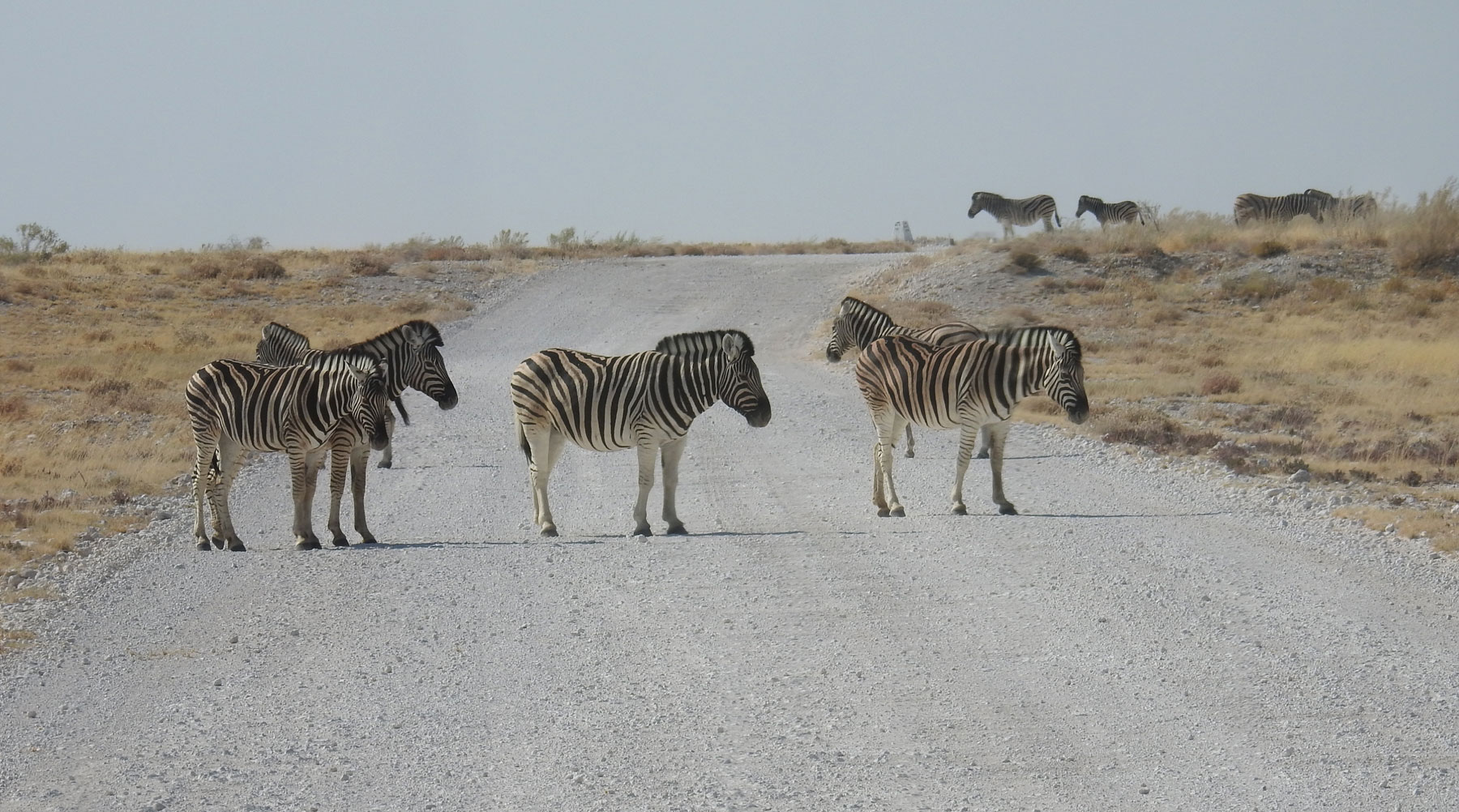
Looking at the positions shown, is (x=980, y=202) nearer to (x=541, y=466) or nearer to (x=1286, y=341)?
(x=1286, y=341)

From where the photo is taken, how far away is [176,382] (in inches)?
Result: 1096

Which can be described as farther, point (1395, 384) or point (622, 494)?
point (1395, 384)

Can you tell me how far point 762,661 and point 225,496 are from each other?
651 centimetres

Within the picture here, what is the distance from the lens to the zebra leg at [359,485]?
13172 millimetres

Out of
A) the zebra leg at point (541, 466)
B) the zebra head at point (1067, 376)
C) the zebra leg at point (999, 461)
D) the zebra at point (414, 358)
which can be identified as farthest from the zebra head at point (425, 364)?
the zebra head at point (1067, 376)

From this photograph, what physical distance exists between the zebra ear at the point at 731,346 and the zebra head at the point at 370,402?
10.3 ft

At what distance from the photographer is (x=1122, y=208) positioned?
4919 centimetres

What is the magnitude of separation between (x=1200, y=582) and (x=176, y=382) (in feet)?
72.7

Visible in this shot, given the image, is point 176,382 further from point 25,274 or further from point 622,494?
point 25,274

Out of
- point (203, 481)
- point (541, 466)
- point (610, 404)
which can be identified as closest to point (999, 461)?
point (610, 404)

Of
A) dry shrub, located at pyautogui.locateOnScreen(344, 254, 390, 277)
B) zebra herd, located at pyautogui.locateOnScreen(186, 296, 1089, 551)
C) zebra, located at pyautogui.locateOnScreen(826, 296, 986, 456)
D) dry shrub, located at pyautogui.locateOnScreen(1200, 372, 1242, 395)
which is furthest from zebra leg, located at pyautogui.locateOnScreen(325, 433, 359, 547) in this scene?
dry shrub, located at pyautogui.locateOnScreen(344, 254, 390, 277)

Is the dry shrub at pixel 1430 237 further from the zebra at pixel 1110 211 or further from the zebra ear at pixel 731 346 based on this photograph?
the zebra ear at pixel 731 346

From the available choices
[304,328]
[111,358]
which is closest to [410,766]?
[111,358]

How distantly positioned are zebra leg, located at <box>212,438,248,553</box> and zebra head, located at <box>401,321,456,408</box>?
2.74 metres
